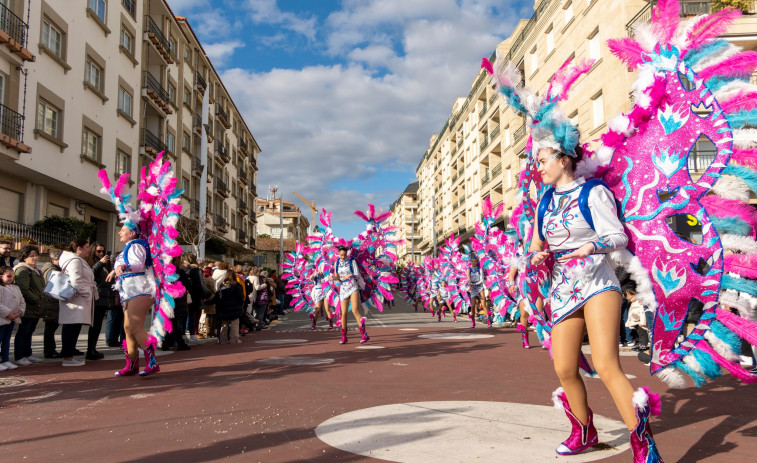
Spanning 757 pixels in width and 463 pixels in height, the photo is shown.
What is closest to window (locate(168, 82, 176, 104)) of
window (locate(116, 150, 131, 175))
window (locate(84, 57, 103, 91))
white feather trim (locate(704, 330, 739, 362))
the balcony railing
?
window (locate(116, 150, 131, 175))

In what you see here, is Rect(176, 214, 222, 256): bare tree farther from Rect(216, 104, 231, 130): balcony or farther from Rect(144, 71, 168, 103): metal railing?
Rect(216, 104, 231, 130): balcony

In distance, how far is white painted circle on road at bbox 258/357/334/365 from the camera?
7504 millimetres

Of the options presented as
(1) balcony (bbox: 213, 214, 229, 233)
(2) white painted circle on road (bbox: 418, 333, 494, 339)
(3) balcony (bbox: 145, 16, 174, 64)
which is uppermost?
(3) balcony (bbox: 145, 16, 174, 64)

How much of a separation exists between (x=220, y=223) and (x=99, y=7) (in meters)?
21.8

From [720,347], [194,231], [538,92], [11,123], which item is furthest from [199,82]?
[720,347]

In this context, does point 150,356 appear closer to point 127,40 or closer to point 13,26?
point 13,26

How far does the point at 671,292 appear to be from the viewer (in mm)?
3172

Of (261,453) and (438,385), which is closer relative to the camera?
(261,453)

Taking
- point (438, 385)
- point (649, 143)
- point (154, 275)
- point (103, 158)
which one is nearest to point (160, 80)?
point (103, 158)

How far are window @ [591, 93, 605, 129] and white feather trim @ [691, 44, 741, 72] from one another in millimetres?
21636

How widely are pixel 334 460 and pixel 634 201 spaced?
7.66 ft

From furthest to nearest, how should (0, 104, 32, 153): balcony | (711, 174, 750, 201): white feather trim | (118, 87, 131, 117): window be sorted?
(118, 87, 131, 117): window, (0, 104, 32, 153): balcony, (711, 174, 750, 201): white feather trim

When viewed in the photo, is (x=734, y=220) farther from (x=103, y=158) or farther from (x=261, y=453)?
(x=103, y=158)

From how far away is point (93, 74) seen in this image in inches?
831
